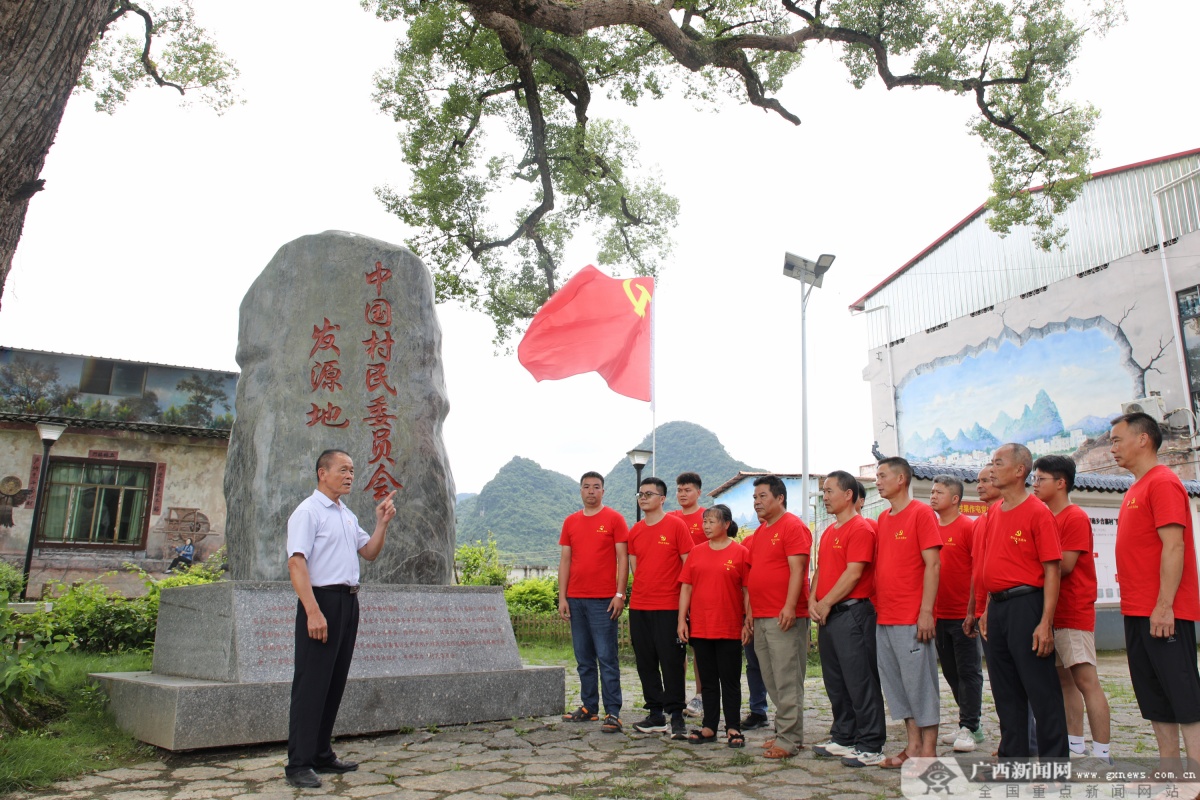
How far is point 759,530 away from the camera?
4.58 m

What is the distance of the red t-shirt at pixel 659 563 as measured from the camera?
492 centimetres

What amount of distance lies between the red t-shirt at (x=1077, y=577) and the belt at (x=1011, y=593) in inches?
15.6

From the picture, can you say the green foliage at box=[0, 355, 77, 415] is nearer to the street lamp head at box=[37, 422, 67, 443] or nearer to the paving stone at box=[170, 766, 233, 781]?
the street lamp head at box=[37, 422, 67, 443]

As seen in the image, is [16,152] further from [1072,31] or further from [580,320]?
[1072,31]

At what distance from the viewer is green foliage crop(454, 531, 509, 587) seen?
11648 millimetres

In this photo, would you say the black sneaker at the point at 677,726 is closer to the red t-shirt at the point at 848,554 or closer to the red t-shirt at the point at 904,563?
the red t-shirt at the point at 848,554

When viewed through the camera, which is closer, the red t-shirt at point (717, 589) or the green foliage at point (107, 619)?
the red t-shirt at point (717, 589)

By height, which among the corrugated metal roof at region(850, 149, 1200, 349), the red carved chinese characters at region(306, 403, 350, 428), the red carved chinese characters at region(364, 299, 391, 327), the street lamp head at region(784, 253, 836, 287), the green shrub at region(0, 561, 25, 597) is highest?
the corrugated metal roof at region(850, 149, 1200, 349)

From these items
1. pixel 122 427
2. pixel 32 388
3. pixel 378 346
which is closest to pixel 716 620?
pixel 378 346

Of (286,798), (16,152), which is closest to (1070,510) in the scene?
(286,798)

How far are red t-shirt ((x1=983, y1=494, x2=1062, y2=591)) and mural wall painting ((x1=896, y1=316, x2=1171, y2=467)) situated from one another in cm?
1226

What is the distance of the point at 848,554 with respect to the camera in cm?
410

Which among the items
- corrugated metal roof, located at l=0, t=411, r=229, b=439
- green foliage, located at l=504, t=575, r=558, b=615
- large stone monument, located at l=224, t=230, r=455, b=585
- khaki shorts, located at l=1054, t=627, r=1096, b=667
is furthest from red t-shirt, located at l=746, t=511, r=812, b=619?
corrugated metal roof, located at l=0, t=411, r=229, b=439

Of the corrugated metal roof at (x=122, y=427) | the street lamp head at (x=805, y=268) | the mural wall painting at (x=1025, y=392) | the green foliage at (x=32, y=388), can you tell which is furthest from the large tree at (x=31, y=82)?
the green foliage at (x=32, y=388)
